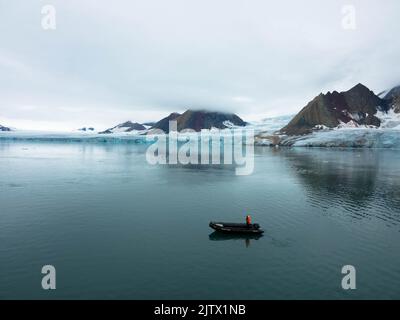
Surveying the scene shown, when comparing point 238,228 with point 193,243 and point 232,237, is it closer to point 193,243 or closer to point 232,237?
point 232,237

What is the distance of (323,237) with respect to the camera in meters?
38.0

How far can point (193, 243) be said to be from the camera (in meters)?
35.3

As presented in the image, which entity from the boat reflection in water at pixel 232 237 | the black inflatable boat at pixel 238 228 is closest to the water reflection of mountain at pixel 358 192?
the black inflatable boat at pixel 238 228

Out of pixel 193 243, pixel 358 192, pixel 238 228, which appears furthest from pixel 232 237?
pixel 358 192

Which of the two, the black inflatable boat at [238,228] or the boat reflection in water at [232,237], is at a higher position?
the black inflatable boat at [238,228]

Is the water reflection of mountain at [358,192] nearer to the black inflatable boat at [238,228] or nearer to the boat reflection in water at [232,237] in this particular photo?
the black inflatable boat at [238,228]

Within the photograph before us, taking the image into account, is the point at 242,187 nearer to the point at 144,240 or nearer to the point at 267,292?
the point at 144,240

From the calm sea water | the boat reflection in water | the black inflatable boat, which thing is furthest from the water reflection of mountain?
the boat reflection in water

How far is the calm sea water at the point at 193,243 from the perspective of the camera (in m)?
25.7

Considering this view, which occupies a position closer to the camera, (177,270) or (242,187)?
(177,270)
